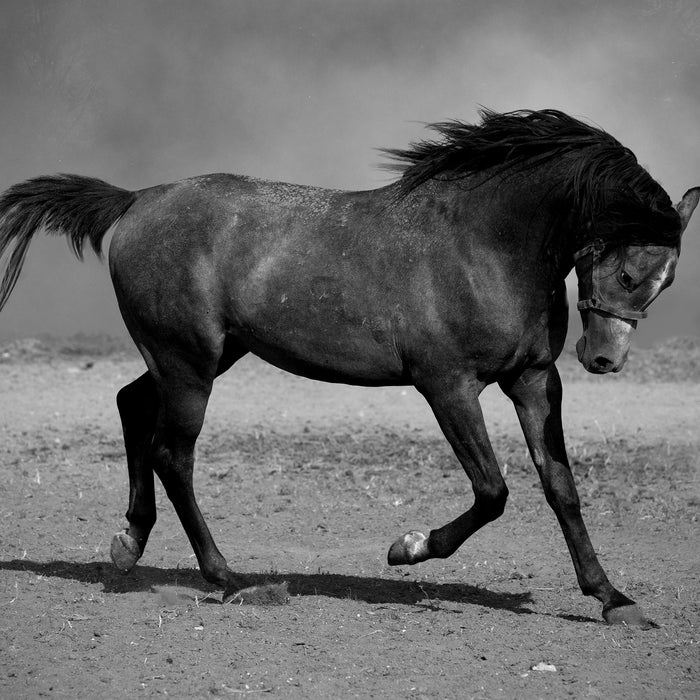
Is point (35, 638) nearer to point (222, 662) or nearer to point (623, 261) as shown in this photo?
point (222, 662)

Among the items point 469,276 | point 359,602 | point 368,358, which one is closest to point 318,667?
point 359,602

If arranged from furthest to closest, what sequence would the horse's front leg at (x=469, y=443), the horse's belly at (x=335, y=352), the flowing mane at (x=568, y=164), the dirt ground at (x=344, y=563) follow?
the horse's belly at (x=335, y=352) < the horse's front leg at (x=469, y=443) < the flowing mane at (x=568, y=164) < the dirt ground at (x=344, y=563)

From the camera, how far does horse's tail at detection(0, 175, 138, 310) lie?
607 centimetres

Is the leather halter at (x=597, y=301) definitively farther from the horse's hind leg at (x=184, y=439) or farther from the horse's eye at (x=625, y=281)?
the horse's hind leg at (x=184, y=439)

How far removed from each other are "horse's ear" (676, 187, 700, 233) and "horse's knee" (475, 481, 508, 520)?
4.56 ft

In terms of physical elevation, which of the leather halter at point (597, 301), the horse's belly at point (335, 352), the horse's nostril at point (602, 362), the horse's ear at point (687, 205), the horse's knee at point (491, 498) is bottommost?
the horse's knee at point (491, 498)

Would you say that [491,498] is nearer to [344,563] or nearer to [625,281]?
[625,281]

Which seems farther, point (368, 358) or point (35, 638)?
point (368, 358)

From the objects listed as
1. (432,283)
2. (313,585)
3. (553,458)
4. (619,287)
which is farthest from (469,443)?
(313,585)

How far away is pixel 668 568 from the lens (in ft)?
20.7

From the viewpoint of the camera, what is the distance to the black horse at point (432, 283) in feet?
16.3

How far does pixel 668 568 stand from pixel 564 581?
0.69 metres

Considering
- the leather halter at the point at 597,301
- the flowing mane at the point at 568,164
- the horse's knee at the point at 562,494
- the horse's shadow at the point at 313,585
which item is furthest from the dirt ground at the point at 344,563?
the flowing mane at the point at 568,164

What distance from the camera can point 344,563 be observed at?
6.49m
